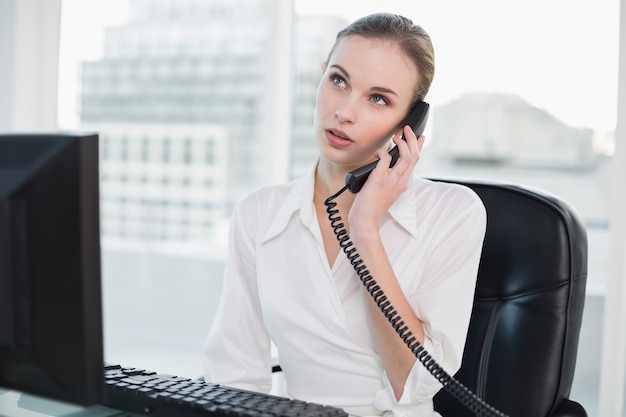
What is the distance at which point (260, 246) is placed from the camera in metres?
1.65

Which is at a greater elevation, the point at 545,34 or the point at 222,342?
the point at 545,34

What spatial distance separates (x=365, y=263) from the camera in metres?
1.43

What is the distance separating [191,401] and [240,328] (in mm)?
661

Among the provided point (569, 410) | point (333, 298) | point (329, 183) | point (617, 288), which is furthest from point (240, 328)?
point (617, 288)

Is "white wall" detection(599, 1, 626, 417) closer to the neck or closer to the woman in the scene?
the woman

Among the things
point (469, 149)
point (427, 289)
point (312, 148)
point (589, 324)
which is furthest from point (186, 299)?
point (427, 289)

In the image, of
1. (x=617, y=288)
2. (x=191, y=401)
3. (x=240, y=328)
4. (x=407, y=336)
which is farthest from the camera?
(x=617, y=288)

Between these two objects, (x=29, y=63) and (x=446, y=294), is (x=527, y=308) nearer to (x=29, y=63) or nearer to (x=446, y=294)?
(x=446, y=294)

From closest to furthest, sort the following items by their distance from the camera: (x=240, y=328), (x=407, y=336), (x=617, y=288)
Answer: (x=407, y=336) < (x=240, y=328) < (x=617, y=288)

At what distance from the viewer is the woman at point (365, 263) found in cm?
143

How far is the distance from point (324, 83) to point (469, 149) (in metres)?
2.37

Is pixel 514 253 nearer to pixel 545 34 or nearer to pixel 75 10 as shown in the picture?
pixel 545 34

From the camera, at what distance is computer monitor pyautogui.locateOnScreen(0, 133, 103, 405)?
0.78m

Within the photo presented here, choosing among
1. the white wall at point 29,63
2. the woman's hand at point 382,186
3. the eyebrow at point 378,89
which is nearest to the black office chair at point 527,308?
the woman's hand at point 382,186
